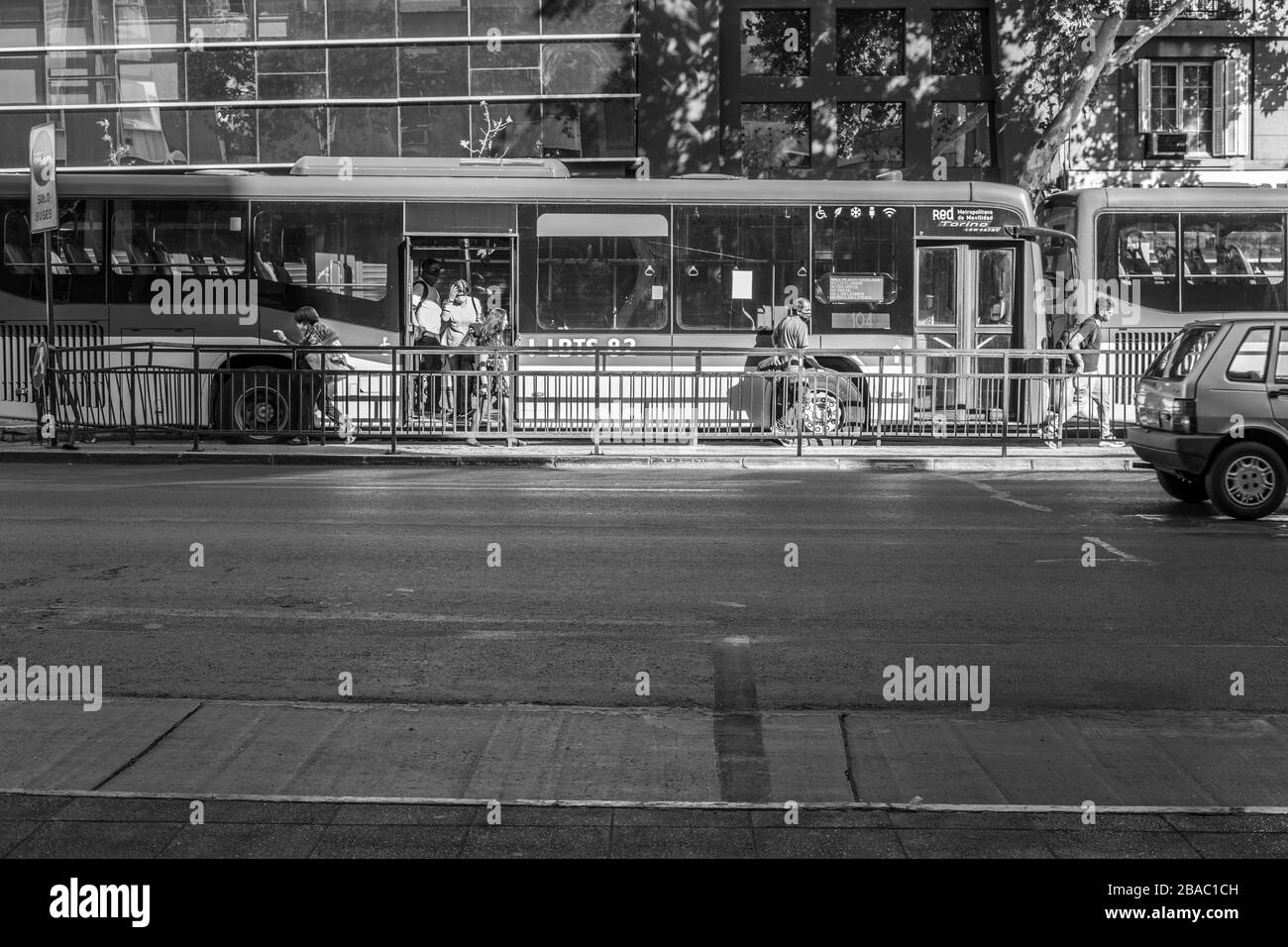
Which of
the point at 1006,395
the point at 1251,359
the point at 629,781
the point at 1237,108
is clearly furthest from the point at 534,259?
the point at 1237,108

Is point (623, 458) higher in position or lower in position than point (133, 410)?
lower

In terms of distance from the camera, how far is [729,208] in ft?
71.2

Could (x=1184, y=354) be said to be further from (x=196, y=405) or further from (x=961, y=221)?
(x=196, y=405)

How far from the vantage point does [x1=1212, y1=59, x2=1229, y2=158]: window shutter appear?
33.9m

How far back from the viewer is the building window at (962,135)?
33500mm

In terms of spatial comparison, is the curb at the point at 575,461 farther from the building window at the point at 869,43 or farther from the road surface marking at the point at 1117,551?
the building window at the point at 869,43

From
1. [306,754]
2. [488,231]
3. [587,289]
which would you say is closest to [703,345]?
[587,289]

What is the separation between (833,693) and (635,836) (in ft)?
8.64

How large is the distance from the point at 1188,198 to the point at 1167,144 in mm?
9343

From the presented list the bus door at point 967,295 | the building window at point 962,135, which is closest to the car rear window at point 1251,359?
the bus door at point 967,295

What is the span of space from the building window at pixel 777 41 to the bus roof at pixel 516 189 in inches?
501

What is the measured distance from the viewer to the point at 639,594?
9.75m

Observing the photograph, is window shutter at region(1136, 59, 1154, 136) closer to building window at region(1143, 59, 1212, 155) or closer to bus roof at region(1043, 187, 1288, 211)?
building window at region(1143, 59, 1212, 155)

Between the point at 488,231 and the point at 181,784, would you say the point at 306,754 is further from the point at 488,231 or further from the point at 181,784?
the point at 488,231
